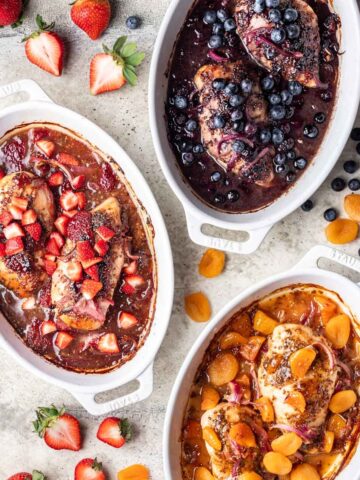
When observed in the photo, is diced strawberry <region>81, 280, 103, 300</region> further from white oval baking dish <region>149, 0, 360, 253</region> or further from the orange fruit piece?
the orange fruit piece

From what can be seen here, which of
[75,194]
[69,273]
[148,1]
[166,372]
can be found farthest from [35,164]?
[166,372]

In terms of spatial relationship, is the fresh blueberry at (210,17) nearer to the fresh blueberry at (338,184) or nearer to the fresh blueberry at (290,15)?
the fresh blueberry at (290,15)

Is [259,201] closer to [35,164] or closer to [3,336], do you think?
[35,164]

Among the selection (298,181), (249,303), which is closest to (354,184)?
(298,181)

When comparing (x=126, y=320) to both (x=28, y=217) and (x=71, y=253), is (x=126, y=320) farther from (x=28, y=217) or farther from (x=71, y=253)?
(x=28, y=217)

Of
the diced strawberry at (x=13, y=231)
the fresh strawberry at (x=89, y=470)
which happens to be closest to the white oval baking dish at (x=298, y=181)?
the diced strawberry at (x=13, y=231)

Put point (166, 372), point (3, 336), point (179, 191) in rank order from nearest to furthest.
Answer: point (179, 191)
point (3, 336)
point (166, 372)
